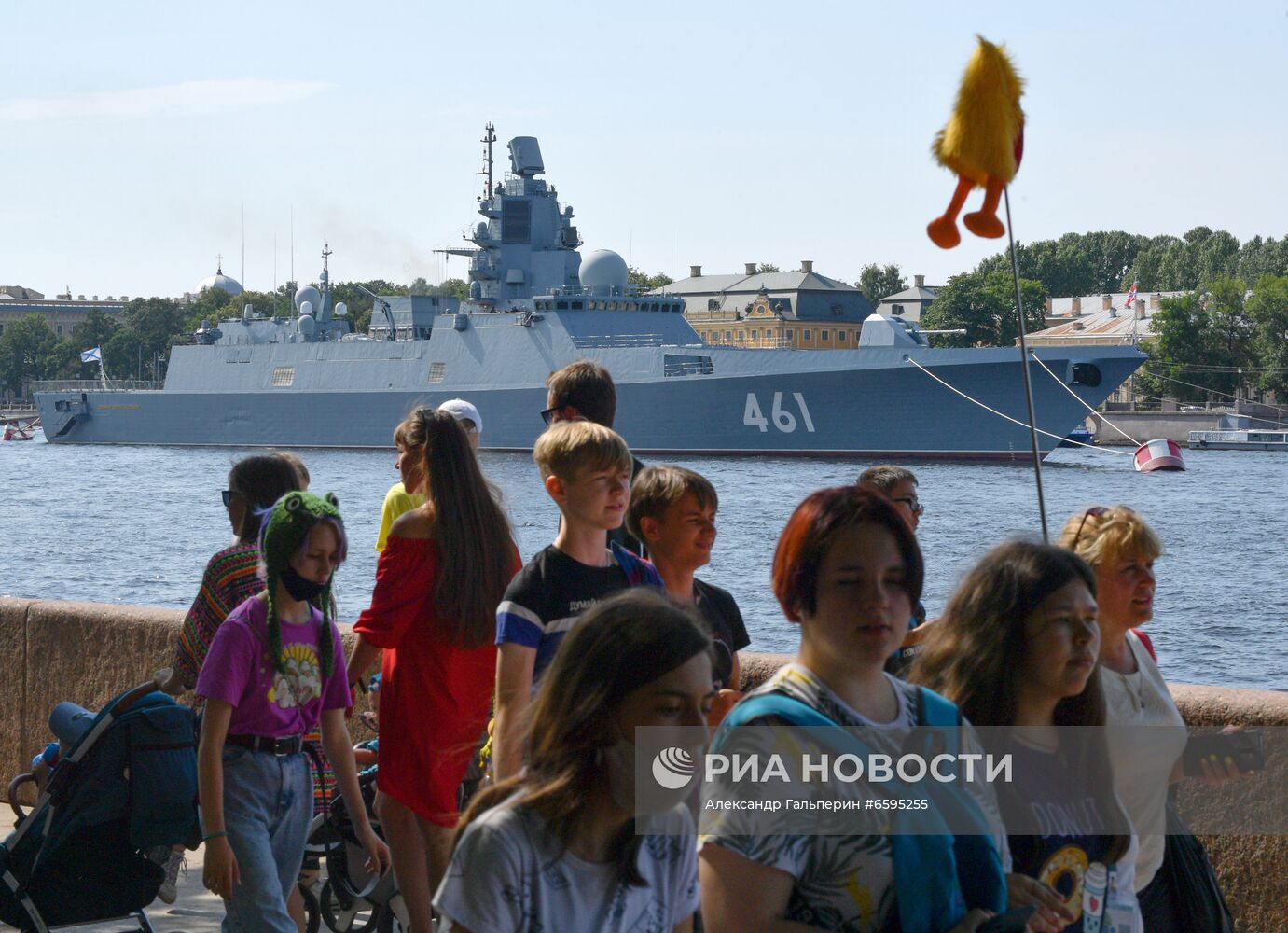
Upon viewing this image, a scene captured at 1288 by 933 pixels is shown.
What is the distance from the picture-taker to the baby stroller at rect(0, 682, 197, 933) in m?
2.99

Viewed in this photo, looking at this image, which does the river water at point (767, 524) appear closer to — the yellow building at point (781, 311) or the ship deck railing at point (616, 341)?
the ship deck railing at point (616, 341)

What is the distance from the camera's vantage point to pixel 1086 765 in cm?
217

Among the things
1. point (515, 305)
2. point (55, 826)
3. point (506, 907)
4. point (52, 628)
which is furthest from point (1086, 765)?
point (515, 305)

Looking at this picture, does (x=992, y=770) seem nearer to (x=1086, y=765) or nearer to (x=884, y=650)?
(x=1086, y=765)

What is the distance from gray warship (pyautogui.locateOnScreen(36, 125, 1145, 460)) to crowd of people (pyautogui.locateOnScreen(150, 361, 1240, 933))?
32516 millimetres

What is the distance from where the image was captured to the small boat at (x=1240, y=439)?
180ft

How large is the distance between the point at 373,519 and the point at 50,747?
25.8 meters

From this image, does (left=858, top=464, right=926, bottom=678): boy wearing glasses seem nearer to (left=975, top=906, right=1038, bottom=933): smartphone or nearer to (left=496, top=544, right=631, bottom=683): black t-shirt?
(left=496, top=544, right=631, bottom=683): black t-shirt

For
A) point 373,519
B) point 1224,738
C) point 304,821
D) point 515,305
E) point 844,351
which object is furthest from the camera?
point 515,305

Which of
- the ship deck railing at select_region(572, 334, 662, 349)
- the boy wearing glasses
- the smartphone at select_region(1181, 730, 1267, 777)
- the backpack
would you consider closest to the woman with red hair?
the backpack

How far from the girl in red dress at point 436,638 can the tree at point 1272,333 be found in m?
69.7

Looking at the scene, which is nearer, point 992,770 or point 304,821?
point 992,770

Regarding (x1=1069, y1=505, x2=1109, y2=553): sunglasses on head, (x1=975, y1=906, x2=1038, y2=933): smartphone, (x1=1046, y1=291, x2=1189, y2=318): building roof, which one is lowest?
(x1=975, y1=906, x2=1038, y2=933): smartphone

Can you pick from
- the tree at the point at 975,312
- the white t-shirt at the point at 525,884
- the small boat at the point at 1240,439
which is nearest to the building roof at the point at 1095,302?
the tree at the point at 975,312
